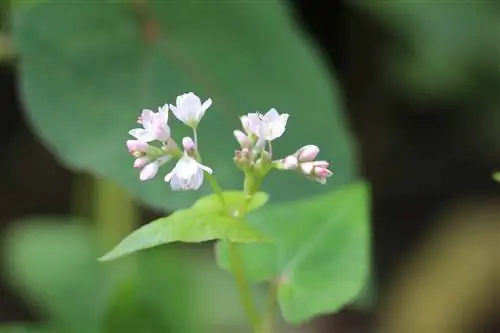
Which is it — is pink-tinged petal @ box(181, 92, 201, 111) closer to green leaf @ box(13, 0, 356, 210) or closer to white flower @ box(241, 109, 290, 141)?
white flower @ box(241, 109, 290, 141)

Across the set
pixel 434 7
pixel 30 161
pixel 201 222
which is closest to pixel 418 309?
pixel 434 7

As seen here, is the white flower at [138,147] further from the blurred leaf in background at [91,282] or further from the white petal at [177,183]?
the blurred leaf in background at [91,282]

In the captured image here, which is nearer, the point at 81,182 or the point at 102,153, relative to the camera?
the point at 102,153

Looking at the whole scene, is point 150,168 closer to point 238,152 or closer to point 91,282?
point 238,152

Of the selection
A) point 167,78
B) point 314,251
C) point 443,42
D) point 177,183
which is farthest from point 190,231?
point 443,42

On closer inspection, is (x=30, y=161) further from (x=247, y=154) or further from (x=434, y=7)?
(x=247, y=154)

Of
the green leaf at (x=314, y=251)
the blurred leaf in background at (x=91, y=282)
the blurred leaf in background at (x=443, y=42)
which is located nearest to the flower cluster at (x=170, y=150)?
the green leaf at (x=314, y=251)
